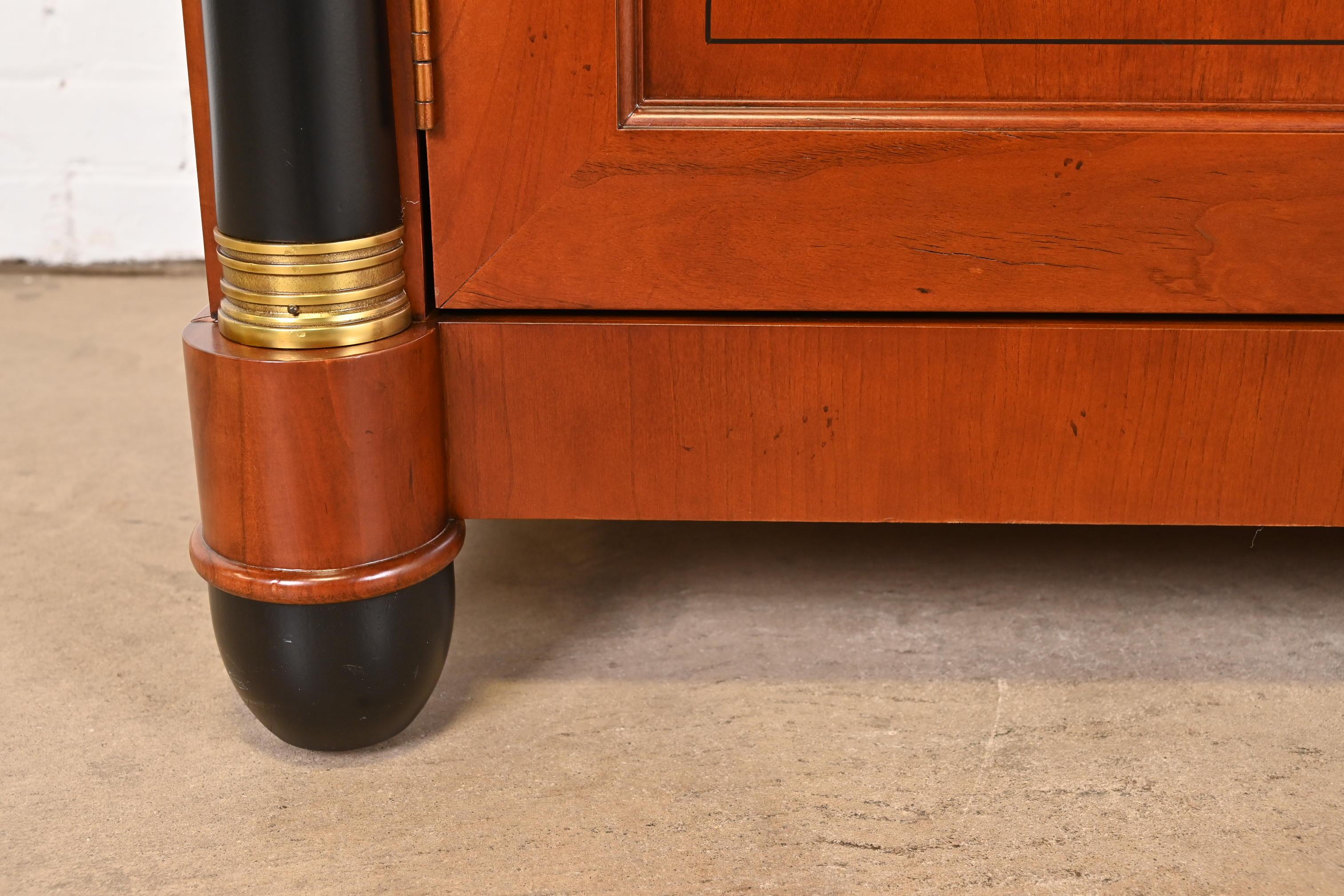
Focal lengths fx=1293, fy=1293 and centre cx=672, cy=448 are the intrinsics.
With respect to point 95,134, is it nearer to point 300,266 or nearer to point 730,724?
point 300,266

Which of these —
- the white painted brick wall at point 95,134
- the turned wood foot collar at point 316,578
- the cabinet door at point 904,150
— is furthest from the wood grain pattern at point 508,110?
the white painted brick wall at point 95,134

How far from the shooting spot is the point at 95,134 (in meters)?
1.86

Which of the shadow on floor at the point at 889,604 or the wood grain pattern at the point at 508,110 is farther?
the shadow on floor at the point at 889,604

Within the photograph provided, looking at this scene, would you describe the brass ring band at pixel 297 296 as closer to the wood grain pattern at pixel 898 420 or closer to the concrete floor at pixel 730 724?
Answer: the wood grain pattern at pixel 898 420

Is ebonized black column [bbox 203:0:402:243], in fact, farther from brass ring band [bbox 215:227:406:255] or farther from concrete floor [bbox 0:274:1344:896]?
concrete floor [bbox 0:274:1344:896]

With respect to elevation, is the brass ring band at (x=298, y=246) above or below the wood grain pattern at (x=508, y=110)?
below

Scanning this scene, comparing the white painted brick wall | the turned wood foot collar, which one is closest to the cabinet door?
the turned wood foot collar

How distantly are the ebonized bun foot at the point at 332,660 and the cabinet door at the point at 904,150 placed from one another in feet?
0.66

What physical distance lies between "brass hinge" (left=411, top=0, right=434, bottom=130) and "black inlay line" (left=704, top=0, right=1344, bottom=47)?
0.14 meters

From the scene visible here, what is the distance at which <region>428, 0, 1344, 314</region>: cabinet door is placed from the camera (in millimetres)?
667

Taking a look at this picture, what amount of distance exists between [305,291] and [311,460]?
86 millimetres

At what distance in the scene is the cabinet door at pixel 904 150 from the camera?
2.19 feet

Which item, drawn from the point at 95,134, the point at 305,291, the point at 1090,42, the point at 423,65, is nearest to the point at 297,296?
the point at 305,291

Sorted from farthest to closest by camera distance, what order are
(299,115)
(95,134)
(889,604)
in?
(95,134)
(889,604)
(299,115)
